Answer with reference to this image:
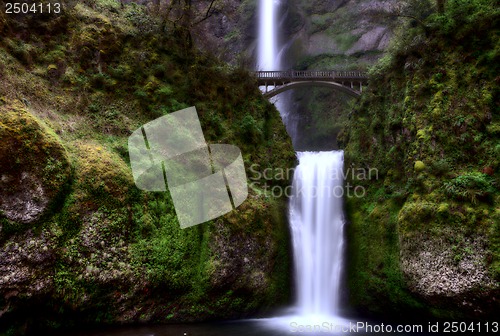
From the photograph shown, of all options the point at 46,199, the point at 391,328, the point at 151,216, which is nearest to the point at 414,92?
the point at 391,328

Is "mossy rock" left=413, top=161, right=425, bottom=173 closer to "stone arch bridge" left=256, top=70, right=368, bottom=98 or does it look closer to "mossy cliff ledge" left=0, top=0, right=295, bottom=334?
"mossy cliff ledge" left=0, top=0, right=295, bottom=334

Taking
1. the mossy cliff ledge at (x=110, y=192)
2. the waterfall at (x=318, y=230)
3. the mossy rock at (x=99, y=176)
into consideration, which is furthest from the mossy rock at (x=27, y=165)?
the waterfall at (x=318, y=230)

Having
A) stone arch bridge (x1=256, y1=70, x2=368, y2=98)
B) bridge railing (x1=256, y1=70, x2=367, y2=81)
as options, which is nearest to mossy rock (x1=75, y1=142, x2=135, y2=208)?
stone arch bridge (x1=256, y1=70, x2=368, y2=98)

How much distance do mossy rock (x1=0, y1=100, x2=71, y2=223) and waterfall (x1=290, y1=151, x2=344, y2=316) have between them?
29.9ft

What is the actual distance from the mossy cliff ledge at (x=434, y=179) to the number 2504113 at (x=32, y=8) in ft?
48.2

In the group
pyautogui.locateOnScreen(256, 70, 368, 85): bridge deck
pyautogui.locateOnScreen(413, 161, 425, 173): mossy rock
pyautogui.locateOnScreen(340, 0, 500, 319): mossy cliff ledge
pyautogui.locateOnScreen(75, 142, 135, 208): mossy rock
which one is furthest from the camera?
pyautogui.locateOnScreen(256, 70, 368, 85): bridge deck

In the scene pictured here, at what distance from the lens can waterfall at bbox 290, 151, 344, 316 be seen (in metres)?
12.6

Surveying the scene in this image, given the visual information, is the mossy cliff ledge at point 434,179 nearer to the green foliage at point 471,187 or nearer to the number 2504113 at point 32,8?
the green foliage at point 471,187

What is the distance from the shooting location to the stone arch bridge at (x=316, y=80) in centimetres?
2225

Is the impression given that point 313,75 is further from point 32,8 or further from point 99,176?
point 99,176

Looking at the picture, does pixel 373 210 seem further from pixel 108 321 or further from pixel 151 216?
pixel 108 321

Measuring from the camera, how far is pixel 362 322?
1129 centimetres

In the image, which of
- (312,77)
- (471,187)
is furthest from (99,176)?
(312,77)

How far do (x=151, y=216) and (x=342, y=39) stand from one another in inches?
1192
